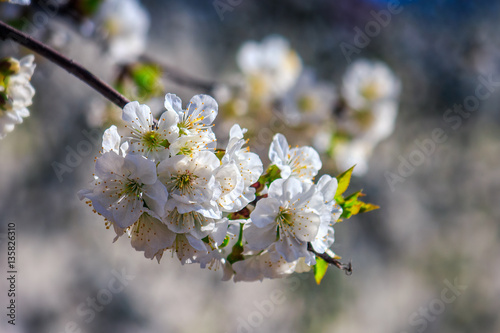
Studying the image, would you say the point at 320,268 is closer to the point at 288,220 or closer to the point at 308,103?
the point at 288,220

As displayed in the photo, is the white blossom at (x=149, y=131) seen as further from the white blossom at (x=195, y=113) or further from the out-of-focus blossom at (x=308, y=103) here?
the out-of-focus blossom at (x=308, y=103)

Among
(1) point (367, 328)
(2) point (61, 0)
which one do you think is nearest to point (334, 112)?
(2) point (61, 0)

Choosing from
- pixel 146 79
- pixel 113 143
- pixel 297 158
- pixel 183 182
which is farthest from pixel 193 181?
pixel 146 79

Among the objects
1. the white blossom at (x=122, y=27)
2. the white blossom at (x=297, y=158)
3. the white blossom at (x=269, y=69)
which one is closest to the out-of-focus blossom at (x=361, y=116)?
the white blossom at (x=269, y=69)

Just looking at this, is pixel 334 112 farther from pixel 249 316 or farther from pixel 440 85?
pixel 440 85

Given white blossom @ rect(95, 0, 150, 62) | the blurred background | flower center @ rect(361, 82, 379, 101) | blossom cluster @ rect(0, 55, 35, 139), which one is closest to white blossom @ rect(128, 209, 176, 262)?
blossom cluster @ rect(0, 55, 35, 139)

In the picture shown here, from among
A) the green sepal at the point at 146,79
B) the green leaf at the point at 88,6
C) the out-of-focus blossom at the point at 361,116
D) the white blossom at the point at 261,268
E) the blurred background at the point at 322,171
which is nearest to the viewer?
the white blossom at the point at 261,268
